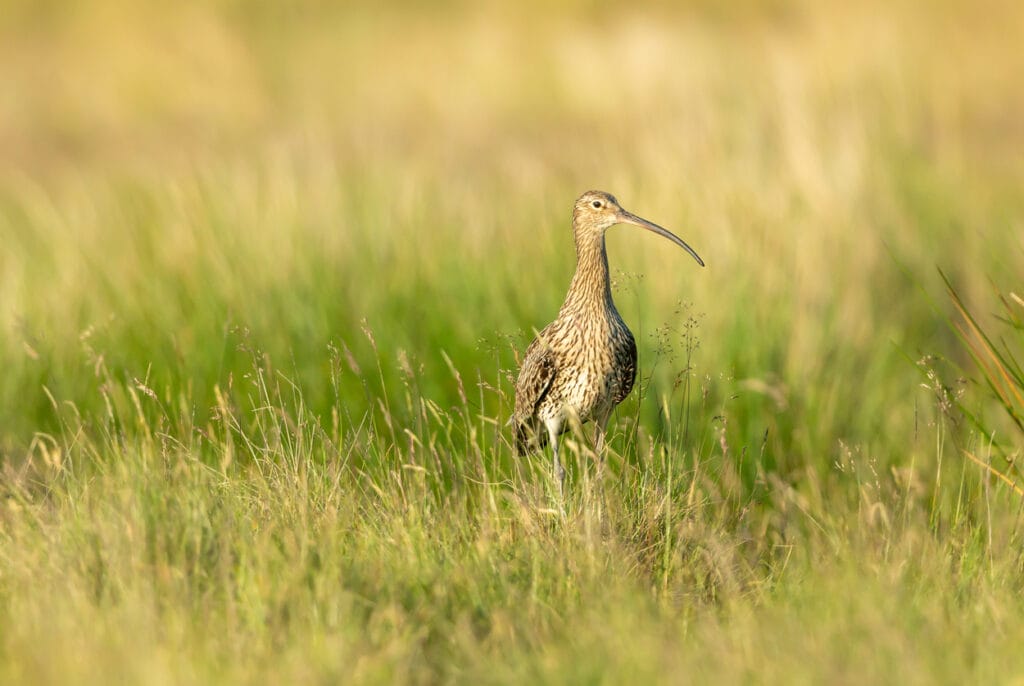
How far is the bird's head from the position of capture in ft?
13.9

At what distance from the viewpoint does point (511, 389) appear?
5195 millimetres

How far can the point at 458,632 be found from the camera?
309 cm

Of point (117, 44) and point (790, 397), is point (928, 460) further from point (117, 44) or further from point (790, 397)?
point (117, 44)

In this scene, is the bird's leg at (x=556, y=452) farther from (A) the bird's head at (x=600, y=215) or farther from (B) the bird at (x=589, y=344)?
(A) the bird's head at (x=600, y=215)

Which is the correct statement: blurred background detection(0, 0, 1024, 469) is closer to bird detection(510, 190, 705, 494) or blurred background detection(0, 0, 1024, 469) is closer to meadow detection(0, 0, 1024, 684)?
meadow detection(0, 0, 1024, 684)

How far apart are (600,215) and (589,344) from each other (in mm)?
405

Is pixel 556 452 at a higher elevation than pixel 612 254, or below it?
below

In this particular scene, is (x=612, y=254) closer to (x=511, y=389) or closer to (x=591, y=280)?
(x=511, y=389)

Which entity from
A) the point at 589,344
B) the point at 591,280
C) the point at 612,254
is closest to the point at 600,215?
the point at 591,280

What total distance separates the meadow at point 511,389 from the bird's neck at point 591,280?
257 mm

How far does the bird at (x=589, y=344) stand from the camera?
14.0 ft

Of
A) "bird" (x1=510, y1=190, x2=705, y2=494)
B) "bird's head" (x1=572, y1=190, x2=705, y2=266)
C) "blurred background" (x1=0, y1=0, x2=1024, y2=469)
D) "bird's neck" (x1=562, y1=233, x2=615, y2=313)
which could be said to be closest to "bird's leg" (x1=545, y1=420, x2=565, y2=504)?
"bird" (x1=510, y1=190, x2=705, y2=494)

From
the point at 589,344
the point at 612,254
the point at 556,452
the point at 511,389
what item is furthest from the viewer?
the point at 612,254

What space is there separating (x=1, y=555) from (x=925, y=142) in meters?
6.18
